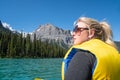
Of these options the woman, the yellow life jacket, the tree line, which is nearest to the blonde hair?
the woman

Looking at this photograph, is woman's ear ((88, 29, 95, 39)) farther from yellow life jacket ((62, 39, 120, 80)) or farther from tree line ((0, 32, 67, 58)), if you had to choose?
tree line ((0, 32, 67, 58))

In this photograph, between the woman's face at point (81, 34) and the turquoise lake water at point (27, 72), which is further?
the turquoise lake water at point (27, 72)

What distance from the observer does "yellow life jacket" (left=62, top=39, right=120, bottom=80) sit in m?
2.73

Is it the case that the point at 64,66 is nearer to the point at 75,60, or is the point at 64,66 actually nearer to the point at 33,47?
the point at 75,60

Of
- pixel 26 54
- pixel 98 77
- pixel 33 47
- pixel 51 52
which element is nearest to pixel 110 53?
pixel 98 77

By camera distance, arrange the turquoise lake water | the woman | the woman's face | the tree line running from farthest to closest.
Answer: the tree line
the turquoise lake water
the woman's face
the woman

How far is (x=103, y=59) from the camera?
2.77m

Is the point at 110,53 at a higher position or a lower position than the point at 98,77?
higher

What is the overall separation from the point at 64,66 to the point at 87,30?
18.9 inches

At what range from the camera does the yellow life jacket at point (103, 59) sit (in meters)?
2.73

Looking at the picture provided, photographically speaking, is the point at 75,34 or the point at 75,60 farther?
the point at 75,34

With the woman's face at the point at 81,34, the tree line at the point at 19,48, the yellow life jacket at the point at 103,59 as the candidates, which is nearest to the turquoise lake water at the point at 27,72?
the woman's face at the point at 81,34

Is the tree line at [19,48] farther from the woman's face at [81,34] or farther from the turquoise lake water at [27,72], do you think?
the woman's face at [81,34]

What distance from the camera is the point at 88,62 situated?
2.67m
